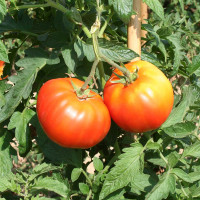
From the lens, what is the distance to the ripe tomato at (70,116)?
0.87 meters

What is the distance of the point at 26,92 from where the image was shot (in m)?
0.97

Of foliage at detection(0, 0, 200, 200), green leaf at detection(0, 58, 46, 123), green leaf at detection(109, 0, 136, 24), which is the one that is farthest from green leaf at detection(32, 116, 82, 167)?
green leaf at detection(109, 0, 136, 24)

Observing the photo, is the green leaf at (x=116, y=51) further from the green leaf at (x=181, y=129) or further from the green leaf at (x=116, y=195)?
the green leaf at (x=116, y=195)

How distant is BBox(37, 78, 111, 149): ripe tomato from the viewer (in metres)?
0.87

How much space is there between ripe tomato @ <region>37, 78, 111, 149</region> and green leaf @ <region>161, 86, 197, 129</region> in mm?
217

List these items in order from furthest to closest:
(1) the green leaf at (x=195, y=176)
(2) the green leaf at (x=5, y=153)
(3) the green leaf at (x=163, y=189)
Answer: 1. (2) the green leaf at (x=5, y=153)
2. (1) the green leaf at (x=195, y=176)
3. (3) the green leaf at (x=163, y=189)

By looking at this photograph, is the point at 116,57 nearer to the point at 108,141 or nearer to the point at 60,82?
the point at 60,82

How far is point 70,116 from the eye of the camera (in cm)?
87

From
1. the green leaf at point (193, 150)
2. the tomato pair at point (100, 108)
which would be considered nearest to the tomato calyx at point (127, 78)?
the tomato pair at point (100, 108)

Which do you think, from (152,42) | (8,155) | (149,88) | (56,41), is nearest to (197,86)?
(152,42)

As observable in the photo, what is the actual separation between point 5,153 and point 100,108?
1.23 ft

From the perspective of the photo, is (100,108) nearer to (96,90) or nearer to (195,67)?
(96,90)

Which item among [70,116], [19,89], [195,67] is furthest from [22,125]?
[195,67]

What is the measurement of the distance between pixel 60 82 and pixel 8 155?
0.33 meters
